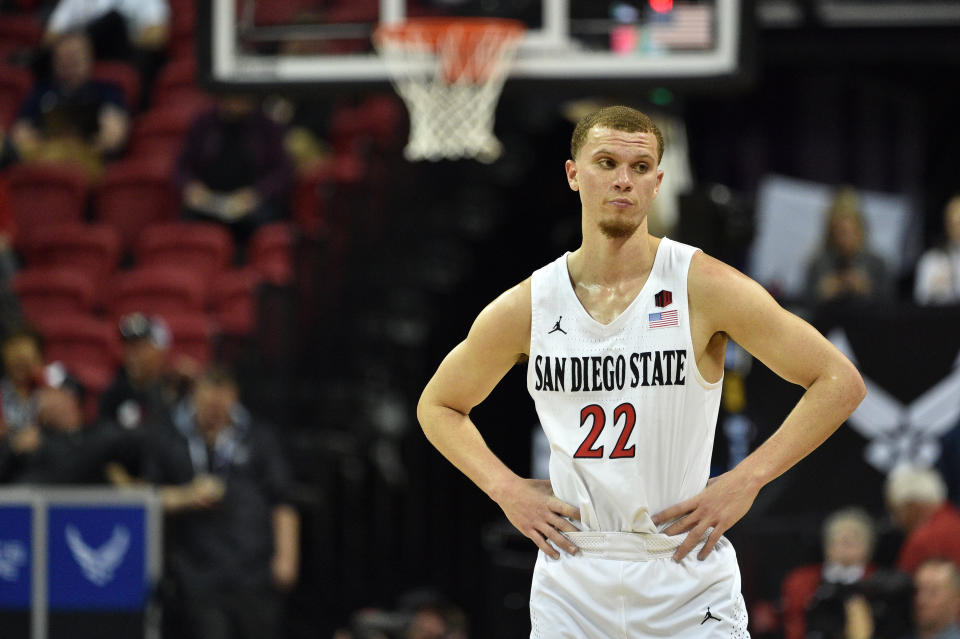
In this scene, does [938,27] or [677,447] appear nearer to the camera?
[677,447]

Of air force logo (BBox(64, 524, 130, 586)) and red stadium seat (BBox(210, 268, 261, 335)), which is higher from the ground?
red stadium seat (BBox(210, 268, 261, 335))

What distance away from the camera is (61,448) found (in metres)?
8.54

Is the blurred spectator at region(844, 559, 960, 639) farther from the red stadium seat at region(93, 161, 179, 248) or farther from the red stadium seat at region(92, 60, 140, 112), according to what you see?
the red stadium seat at region(92, 60, 140, 112)

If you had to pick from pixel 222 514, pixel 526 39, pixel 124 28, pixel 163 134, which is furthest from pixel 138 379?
pixel 124 28

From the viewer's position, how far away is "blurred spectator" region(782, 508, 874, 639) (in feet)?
26.2

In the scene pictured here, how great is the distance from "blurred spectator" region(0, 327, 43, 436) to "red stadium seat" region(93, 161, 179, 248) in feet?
9.68

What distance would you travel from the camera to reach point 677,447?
3941 mm

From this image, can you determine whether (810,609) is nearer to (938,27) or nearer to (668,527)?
(668,527)

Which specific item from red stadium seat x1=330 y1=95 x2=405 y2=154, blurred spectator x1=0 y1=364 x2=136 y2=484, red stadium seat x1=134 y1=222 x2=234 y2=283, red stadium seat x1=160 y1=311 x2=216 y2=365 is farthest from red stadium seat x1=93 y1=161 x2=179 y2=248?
blurred spectator x1=0 y1=364 x2=136 y2=484

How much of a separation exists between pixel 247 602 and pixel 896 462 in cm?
376

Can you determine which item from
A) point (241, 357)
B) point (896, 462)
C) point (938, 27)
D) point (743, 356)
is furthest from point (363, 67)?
point (938, 27)

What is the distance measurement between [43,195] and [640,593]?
9.31 meters

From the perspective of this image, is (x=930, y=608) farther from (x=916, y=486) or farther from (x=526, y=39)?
(x=526, y=39)

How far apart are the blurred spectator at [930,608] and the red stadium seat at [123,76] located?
26.5 feet
